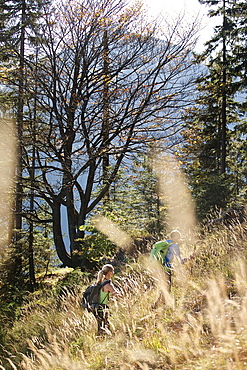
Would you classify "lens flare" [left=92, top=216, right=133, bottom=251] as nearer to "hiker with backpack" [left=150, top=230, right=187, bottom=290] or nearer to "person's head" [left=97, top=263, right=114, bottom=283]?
"person's head" [left=97, top=263, right=114, bottom=283]

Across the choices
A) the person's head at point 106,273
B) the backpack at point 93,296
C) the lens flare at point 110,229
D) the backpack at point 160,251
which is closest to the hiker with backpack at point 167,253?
the backpack at point 160,251

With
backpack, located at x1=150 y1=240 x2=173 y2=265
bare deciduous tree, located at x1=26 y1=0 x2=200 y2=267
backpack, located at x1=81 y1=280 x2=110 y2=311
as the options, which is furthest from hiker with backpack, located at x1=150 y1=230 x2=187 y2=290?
bare deciduous tree, located at x1=26 y1=0 x2=200 y2=267

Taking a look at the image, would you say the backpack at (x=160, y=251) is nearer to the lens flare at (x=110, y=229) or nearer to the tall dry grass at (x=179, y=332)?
the tall dry grass at (x=179, y=332)

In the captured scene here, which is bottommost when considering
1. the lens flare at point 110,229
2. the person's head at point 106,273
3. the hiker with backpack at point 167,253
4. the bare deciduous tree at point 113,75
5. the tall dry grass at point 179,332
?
the tall dry grass at point 179,332

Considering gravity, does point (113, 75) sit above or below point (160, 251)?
above

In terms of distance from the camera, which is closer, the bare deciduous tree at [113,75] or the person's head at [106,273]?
the person's head at [106,273]

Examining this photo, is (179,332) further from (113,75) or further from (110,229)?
(113,75)

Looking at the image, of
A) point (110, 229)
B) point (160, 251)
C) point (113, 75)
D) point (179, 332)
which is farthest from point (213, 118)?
point (179, 332)

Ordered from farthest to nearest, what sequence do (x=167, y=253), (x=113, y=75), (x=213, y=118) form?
(x=213, y=118) < (x=113, y=75) < (x=167, y=253)

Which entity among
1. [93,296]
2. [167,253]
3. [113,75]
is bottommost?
[93,296]

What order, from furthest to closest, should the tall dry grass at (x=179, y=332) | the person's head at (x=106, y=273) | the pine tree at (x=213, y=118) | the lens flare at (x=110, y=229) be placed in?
the pine tree at (x=213, y=118) → the lens flare at (x=110, y=229) → the person's head at (x=106, y=273) → the tall dry grass at (x=179, y=332)

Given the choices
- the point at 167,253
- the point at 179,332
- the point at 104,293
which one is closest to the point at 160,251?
the point at 167,253

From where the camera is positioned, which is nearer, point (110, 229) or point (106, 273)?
point (106, 273)

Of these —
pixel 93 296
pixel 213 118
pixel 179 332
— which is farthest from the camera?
pixel 213 118
